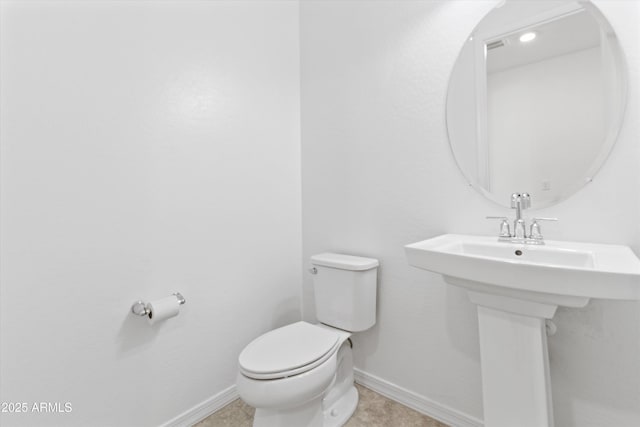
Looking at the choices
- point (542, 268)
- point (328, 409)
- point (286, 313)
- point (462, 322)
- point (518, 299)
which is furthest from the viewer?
point (286, 313)

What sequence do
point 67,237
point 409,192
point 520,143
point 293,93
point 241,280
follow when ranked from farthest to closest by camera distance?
1. point 293,93
2. point 241,280
3. point 409,192
4. point 520,143
5. point 67,237

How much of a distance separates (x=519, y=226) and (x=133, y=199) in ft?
5.11

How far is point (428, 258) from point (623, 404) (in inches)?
33.5

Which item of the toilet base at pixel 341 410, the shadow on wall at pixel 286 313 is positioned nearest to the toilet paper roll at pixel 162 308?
the shadow on wall at pixel 286 313

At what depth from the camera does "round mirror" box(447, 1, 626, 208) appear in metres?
1.05

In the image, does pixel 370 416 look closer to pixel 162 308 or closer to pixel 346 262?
pixel 346 262

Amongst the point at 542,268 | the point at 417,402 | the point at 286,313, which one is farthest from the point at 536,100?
the point at 286,313

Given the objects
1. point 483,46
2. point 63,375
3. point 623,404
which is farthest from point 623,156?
point 63,375

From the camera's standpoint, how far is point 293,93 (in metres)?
1.97

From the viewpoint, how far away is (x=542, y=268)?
751mm

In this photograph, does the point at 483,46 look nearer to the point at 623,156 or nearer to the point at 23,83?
the point at 623,156

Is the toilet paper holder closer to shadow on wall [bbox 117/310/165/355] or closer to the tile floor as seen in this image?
shadow on wall [bbox 117/310/165/355]

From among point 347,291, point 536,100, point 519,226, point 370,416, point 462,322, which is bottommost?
point 370,416

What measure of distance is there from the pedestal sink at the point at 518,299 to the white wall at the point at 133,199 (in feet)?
3.42
